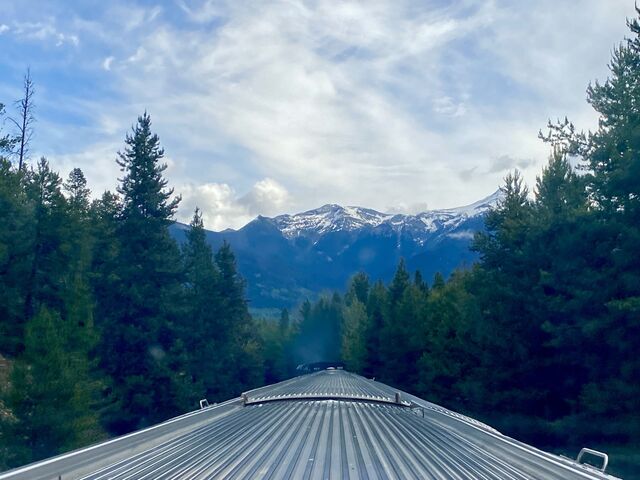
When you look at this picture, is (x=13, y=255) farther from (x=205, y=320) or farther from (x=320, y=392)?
(x=205, y=320)

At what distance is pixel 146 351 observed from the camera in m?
33.7

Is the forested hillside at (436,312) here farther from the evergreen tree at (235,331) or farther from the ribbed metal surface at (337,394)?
the ribbed metal surface at (337,394)

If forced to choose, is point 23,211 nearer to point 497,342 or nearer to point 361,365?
point 497,342

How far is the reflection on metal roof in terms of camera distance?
626 centimetres

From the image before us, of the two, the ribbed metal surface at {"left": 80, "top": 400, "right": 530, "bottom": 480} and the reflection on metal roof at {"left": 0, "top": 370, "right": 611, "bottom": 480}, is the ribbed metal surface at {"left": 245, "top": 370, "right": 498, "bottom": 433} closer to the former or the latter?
the reflection on metal roof at {"left": 0, "top": 370, "right": 611, "bottom": 480}

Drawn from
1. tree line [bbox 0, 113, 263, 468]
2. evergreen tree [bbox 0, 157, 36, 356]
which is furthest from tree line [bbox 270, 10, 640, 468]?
evergreen tree [bbox 0, 157, 36, 356]

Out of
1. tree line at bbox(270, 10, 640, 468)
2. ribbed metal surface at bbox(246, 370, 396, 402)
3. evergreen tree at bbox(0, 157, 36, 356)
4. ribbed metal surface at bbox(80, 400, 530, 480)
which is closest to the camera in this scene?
ribbed metal surface at bbox(80, 400, 530, 480)

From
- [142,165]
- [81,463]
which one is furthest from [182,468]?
[142,165]

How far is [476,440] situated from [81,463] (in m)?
5.37

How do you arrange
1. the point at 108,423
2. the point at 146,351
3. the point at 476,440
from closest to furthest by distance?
the point at 476,440 → the point at 108,423 → the point at 146,351

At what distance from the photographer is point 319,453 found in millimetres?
7215

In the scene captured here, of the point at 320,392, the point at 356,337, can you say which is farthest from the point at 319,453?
the point at 356,337

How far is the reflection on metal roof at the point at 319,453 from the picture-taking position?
20.5 ft

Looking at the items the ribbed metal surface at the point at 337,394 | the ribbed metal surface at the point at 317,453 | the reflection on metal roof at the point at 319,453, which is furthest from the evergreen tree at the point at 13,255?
the ribbed metal surface at the point at 317,453
